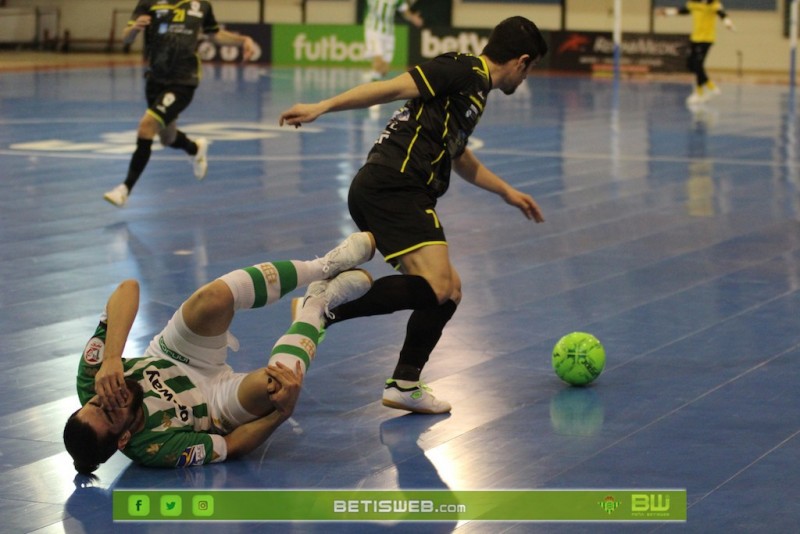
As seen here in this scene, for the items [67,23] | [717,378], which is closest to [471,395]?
[717,378]

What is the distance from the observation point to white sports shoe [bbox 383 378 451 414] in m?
5.76

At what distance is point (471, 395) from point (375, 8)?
18.7 m

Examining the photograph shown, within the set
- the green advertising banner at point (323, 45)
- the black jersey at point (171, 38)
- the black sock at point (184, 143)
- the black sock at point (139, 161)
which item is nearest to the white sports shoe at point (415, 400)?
the black sock at point (139, 161)

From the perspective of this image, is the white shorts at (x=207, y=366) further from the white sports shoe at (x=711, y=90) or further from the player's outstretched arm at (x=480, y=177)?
the white sports shoe at (x=711, y=90)

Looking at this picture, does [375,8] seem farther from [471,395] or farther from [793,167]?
[471,395]

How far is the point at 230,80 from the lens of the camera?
85.7ft

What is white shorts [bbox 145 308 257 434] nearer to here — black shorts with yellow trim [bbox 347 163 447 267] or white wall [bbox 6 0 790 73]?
black shorts with yellow trim [bbox 347 163 447 267]

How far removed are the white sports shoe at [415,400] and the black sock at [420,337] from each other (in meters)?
0.05

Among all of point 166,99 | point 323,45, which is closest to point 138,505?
point 166,99

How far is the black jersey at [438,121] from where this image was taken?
5688 mm

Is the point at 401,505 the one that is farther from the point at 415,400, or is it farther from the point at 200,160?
the point at 200,160

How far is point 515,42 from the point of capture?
5719mm

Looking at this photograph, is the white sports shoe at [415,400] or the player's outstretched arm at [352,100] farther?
the white sports shoe at [415,400]

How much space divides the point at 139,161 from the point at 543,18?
941 inches
